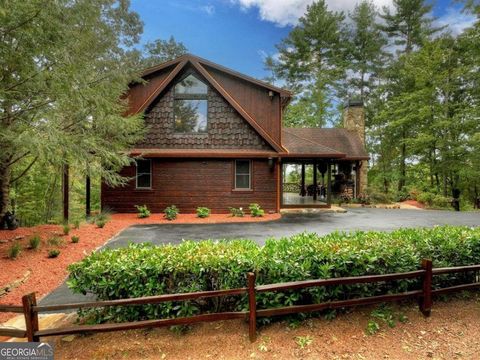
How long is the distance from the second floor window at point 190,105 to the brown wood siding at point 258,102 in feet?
3.75

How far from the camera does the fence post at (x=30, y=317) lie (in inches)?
115

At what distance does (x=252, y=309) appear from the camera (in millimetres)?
3221

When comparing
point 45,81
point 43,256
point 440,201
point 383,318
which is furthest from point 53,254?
point 440,201

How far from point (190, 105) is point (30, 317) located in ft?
34.2

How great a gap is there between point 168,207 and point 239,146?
13.9 ft

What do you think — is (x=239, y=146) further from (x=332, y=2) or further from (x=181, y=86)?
(x=332, y=2)

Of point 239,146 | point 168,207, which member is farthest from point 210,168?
point 168,207

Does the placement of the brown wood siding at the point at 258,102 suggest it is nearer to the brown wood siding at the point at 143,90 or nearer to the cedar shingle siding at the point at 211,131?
the cedar shingle siding at the point at 211,131

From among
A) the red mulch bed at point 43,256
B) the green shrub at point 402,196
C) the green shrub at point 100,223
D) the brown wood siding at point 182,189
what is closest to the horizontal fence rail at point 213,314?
the red mulch bed at point 43,256

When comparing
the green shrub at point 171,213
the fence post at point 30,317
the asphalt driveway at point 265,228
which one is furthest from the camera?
the green shrub at point 171,213

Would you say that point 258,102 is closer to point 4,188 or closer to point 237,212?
point 237,212

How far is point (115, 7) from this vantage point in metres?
20.7

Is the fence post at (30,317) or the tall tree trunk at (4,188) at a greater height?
the tall tree trunk at (4,188)

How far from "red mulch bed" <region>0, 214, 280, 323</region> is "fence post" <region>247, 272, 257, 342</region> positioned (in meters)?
3.72
